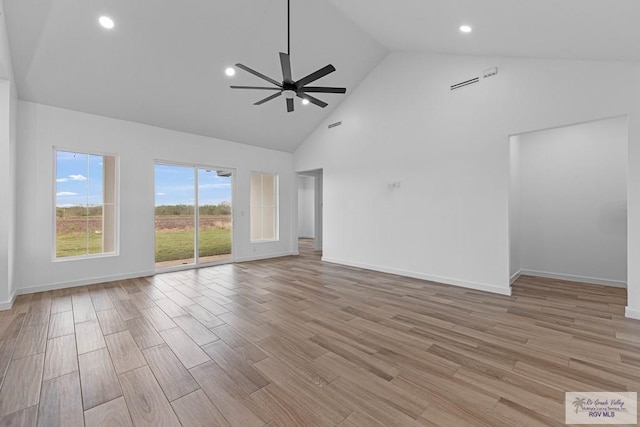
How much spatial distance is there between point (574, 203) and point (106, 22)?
7876 mm

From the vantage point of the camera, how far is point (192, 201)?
6.03 meters

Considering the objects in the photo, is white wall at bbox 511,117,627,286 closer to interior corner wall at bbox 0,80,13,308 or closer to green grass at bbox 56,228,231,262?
green grass at bbox 56,228,231,262

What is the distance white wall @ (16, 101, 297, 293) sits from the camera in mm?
4156

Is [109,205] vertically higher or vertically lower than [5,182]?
lower

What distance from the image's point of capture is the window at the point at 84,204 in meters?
4.54

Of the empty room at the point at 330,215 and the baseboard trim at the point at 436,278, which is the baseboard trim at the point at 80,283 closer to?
the empty room at the point at 330,215

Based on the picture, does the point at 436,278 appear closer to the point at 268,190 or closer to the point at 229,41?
the point at 268,190

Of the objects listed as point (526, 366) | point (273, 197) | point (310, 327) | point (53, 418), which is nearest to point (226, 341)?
point (310, 327)

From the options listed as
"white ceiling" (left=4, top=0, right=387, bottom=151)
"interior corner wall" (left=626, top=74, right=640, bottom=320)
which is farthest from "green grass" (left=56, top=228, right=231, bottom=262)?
"interior corner wall" (left=626, top=74, right=640, bottom=320)

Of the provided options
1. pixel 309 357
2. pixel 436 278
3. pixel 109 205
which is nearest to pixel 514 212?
pixel 436 278

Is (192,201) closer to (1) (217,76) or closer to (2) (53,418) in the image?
(1) (217,76)

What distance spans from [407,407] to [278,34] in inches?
201

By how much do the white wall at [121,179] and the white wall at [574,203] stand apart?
585cm

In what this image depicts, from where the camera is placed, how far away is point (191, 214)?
237 inches
